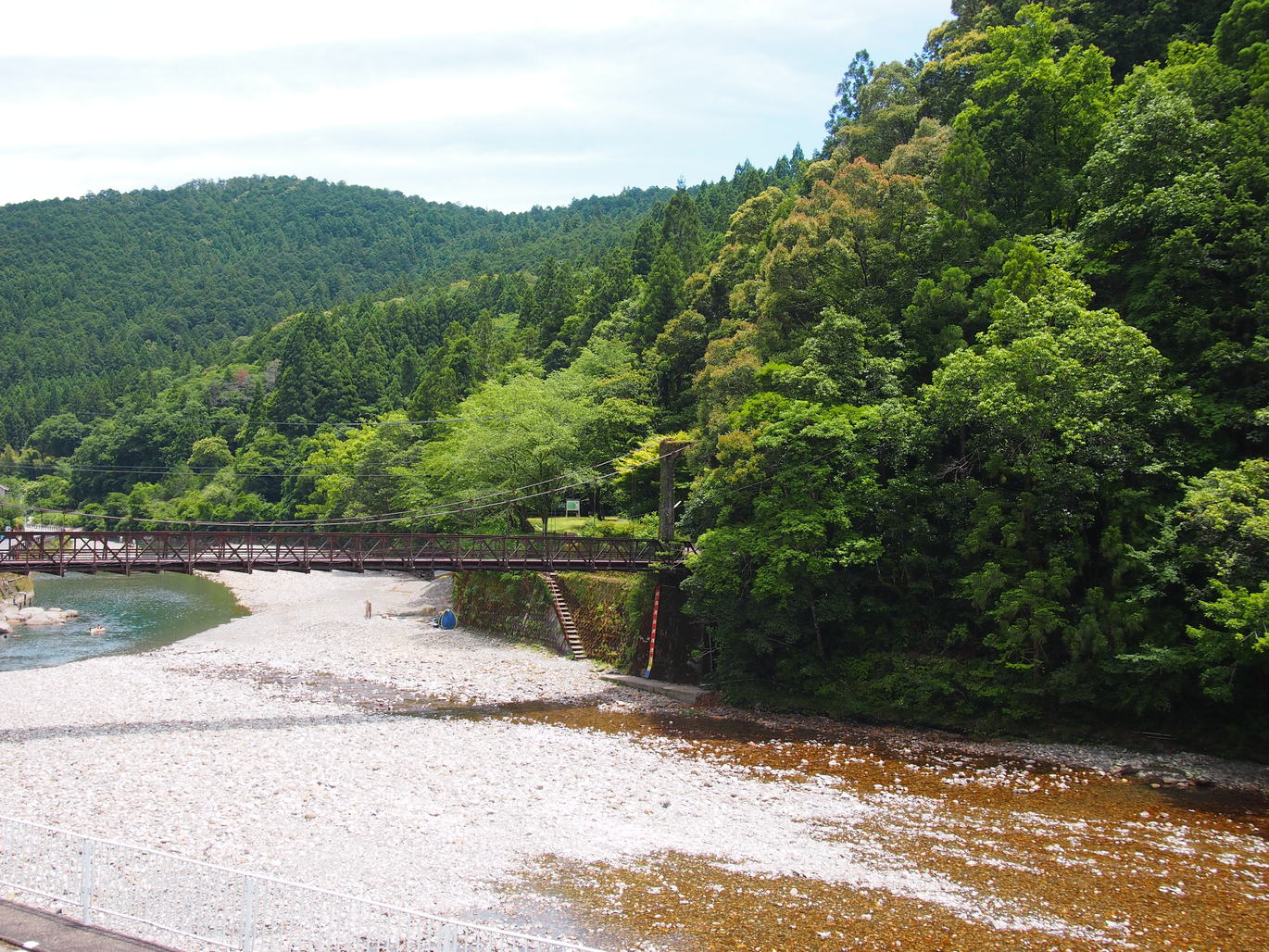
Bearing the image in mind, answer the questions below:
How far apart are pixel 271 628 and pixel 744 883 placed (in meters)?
28.7

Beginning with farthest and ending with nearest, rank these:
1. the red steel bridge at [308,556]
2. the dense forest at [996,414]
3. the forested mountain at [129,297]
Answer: the forested mountain at [129,297] → the red steel bridge at [308,556] → the dense forest at [996,414]

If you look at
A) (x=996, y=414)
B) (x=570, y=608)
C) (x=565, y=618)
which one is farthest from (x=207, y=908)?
(x=570, y=608)

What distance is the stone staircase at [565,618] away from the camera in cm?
2999

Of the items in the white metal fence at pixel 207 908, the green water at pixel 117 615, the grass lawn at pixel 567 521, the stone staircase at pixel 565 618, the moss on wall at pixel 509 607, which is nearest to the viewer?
the white metal fence at pixel 207 908

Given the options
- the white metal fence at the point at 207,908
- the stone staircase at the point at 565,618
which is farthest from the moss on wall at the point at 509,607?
the white metal fence at the point at 207,908

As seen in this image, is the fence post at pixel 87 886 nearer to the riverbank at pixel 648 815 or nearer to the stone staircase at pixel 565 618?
the riverbank at pixel 648 815

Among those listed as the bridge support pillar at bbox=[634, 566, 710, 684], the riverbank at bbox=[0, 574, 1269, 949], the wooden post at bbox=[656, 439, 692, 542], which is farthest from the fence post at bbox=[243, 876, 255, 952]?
the wooden post at bbox=[656, 439, 692, 542]

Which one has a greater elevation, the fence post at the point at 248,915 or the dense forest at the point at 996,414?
the dense forest at the point at 996,414

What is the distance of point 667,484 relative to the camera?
2788cm

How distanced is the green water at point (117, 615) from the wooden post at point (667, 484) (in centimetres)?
1876

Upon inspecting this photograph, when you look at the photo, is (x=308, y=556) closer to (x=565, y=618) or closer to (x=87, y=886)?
(x=565, y=618)

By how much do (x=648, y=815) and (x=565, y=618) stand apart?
16.0m

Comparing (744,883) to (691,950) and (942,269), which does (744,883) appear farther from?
(942,269)

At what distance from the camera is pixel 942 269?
2677 cm
